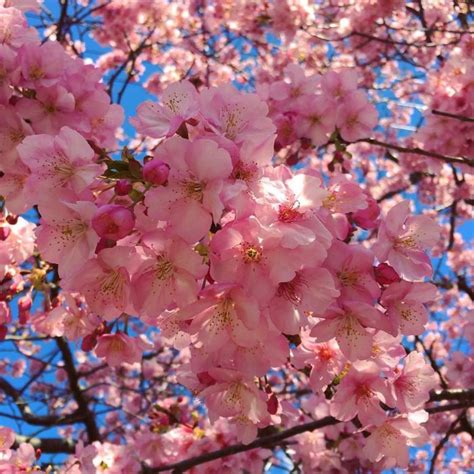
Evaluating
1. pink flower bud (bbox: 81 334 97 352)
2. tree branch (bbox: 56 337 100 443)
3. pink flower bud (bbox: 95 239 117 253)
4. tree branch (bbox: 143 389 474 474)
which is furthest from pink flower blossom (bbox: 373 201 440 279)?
tree branch (bbox: 56 337 100 443)

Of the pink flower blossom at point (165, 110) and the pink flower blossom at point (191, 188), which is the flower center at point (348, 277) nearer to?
the pink flower blossom at point (191, 188)

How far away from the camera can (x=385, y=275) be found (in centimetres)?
140

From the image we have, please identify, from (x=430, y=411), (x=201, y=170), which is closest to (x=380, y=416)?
(x=430, y=411)

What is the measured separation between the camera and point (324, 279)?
1257mm

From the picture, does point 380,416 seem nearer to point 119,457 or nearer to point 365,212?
point 365,212

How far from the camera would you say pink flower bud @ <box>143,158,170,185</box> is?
120 cm

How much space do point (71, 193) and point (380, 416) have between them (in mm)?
1105

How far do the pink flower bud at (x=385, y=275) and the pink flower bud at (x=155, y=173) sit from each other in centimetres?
55

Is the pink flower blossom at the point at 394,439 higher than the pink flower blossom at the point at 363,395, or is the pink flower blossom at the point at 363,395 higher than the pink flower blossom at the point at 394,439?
the pink flower blossom at the point at 363,395

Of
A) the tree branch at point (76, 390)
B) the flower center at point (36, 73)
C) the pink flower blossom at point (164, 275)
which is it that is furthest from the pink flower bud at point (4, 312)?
the tree branch at point (76, 390)

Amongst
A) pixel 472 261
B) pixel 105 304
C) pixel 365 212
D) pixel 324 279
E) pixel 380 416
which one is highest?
pixel 472 261

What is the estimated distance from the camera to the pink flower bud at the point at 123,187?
4.09 feet

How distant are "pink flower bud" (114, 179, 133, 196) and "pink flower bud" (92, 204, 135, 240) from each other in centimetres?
5

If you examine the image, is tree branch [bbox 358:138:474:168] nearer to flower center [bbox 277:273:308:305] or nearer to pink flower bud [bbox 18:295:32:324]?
flower center [bbox 277:273:308:305]
